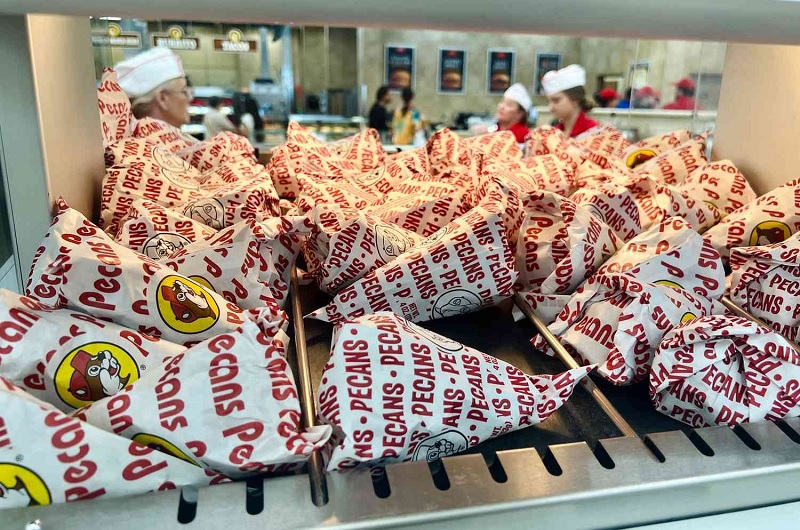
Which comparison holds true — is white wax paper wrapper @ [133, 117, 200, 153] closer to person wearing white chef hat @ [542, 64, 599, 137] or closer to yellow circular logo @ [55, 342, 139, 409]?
yellow circular logo @ [55, 342, 139, 409]

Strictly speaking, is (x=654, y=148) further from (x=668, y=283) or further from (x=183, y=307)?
(x=183, y=307)

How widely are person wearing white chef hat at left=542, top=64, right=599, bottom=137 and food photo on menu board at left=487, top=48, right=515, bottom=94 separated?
492 cm

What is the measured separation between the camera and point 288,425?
0.65 metres

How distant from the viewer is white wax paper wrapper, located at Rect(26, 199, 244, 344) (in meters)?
0.73

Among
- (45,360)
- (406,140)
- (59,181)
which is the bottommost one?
(406,140)

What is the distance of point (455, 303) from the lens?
103 cm

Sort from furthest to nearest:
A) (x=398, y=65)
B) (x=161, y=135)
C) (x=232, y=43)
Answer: (x=398, y=65) < (x=232, y=43) < (x=161, y=135)

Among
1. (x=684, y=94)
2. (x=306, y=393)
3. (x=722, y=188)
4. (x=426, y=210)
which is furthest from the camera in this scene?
(x=684, y=94)

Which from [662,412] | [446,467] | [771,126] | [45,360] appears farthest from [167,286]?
[771,126]

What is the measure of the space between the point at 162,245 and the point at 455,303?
1.61 feet

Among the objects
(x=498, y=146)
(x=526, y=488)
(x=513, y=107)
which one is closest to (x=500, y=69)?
(x=513, y=107)

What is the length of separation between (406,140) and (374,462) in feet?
21.7

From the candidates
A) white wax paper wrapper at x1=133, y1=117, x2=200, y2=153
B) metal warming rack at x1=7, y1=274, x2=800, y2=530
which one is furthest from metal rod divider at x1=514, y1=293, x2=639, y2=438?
white wax paper wrapper at x1=133, y1=117, x2=200, y2=153

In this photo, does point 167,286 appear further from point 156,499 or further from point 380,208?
point 380,208
